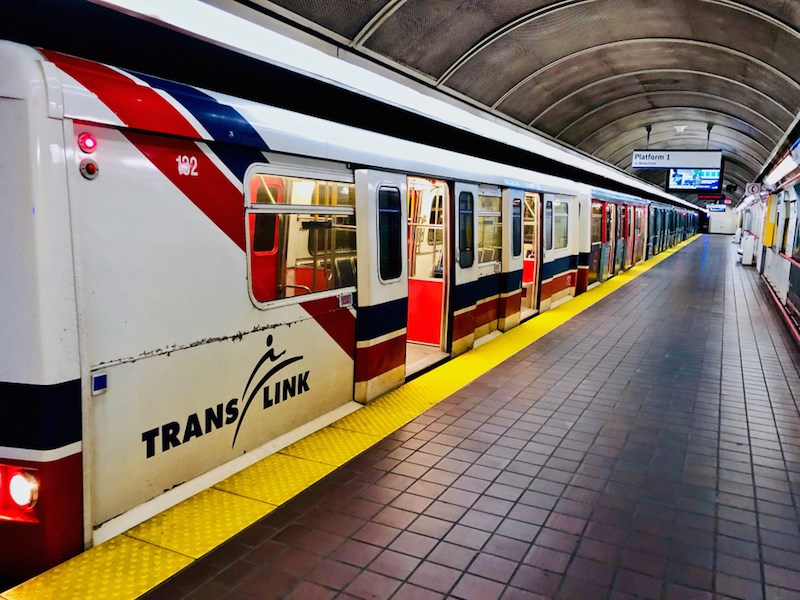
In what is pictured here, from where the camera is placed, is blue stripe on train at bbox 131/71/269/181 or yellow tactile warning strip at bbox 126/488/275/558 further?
blue stripe on train at bbox 131/71/269/181

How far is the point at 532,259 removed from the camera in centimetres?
1176

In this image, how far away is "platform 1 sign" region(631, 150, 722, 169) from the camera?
18.1m

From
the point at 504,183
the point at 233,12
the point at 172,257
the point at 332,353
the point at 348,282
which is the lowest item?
the point at 332,353

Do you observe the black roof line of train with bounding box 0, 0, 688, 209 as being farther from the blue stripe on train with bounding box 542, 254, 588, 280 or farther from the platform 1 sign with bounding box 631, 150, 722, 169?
the platform 1 sign with bounding box 631, 150, 722, 169

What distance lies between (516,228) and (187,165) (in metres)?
6.32

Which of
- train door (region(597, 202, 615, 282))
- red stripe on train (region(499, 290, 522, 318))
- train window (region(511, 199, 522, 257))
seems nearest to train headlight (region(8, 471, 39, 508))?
red stripe on train (region(499, 290, 522, 318))

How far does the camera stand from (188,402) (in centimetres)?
360

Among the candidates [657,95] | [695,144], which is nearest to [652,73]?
[657,95]

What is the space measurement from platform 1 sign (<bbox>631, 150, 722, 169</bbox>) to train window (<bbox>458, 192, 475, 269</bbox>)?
499 inches

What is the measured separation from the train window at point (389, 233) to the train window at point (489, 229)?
2398 mm

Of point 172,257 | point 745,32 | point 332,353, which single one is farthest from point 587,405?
point 745,32

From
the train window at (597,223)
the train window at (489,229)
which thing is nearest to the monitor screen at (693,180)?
the train window at (597,223)

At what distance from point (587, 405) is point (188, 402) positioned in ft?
12.7

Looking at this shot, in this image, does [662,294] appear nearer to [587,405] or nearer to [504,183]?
[504,183]
